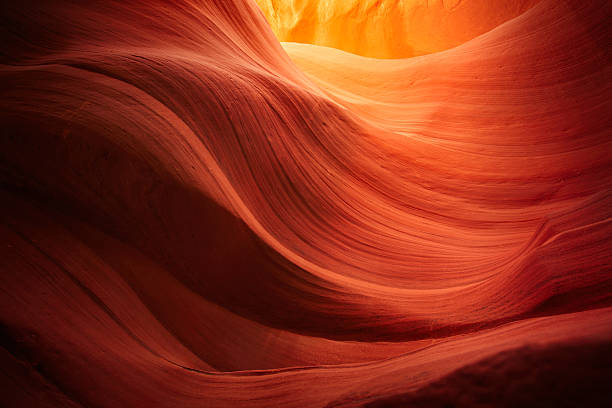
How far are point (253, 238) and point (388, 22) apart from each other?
385 centimetres

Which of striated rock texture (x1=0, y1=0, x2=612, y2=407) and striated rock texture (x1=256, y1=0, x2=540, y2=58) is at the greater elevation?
striated rock texture (x1=256, y1=0, x2=540, y2=58)

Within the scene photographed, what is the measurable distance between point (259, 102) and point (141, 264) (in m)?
0.71

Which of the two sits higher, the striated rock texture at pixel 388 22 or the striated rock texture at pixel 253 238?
the striated rock texture at pixel 388 22

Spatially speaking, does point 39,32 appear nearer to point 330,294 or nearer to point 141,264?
point 141,264

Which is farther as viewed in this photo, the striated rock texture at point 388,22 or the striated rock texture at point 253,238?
the striated rock texture at point 388,22

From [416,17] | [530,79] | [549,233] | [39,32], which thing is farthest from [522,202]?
[416,17]

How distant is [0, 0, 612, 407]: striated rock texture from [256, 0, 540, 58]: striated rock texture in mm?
2338

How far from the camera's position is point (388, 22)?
4.44 meters

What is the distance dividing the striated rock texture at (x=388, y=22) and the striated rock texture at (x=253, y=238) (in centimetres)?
234

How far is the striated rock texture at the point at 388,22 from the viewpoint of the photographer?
3961 millimetres

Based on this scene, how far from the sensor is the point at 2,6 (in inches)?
54.9

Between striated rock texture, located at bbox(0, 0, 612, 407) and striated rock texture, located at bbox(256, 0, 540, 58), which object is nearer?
striated rock texture, located at bbox(0, 0, 612, 407)

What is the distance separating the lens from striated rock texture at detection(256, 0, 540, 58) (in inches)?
156

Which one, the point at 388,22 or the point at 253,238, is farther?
the point at 388,22
